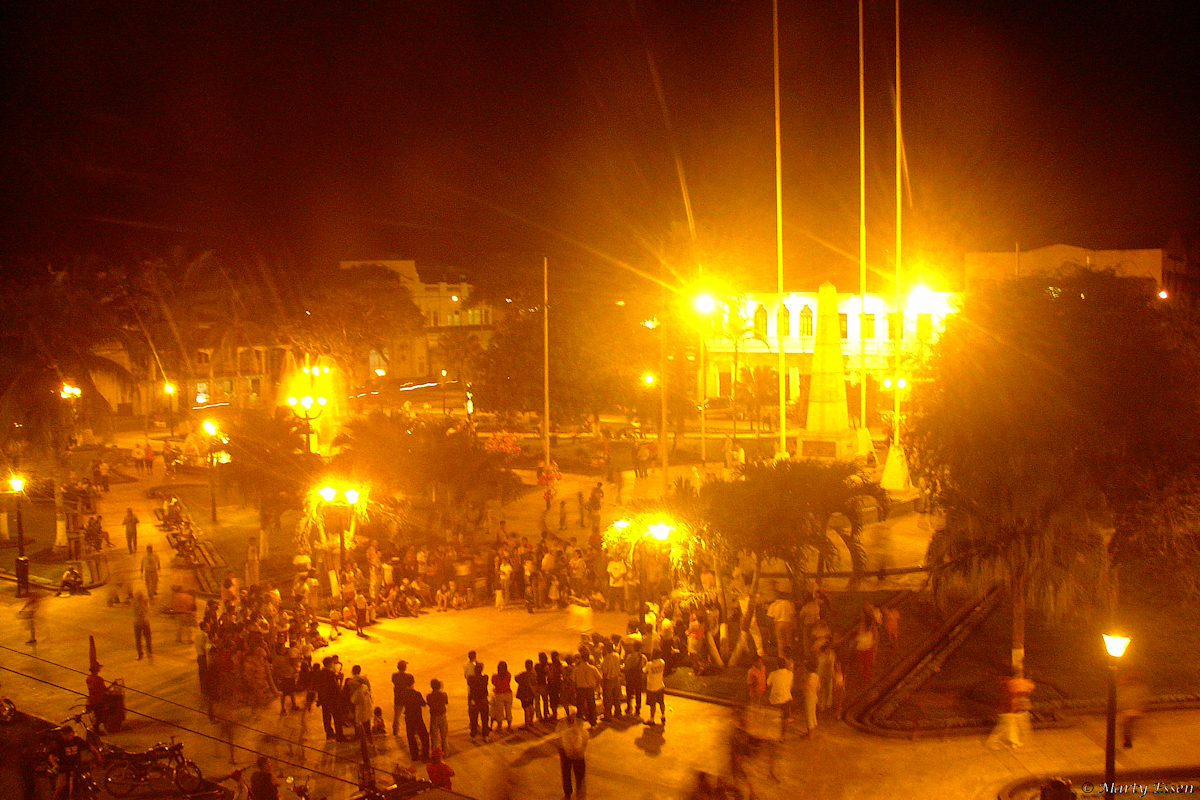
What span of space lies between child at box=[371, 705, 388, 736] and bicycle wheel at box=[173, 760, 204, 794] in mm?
2392

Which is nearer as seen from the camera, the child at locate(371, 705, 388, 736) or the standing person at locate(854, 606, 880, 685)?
the child at locate(371, 705, 388, 736)

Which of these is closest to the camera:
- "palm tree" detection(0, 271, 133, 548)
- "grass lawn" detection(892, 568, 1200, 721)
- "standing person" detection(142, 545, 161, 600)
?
"grass lawn" detection(892, 568, 1200, 721)

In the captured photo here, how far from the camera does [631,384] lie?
1729 inches

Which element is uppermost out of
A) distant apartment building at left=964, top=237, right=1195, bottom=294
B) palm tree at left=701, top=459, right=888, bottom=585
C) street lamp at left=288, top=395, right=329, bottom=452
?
distant apartment building at left=964, top=237, right=1195, bottom=294

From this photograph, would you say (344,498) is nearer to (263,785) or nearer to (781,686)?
(263,785)

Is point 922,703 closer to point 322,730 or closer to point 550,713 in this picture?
point 550,713

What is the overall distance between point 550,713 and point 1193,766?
25.8 feet

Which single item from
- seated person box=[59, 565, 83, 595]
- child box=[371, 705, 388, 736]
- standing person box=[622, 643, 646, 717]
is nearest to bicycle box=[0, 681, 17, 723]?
child box=[371, 705, 388, 736]

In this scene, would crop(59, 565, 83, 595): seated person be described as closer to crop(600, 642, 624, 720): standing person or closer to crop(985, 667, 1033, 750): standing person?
crop(600, 642, 624, 720): standing person

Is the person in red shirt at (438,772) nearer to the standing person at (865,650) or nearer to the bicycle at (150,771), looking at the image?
the bicycle at (150,771)

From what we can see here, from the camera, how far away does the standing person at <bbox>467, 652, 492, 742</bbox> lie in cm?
1212

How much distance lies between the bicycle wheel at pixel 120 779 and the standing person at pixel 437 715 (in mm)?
3291

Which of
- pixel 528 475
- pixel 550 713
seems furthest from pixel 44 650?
pixel 528 475

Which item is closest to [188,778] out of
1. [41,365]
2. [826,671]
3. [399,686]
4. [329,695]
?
[329,695]
